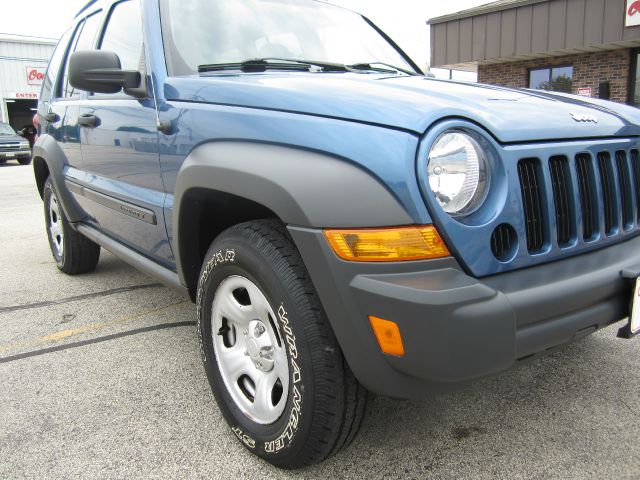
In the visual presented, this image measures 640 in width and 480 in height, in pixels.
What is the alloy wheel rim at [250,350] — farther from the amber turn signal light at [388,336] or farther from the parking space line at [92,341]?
the parking space line at [92,341]

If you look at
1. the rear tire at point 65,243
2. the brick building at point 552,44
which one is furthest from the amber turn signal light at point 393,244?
the brick building at point 552,44

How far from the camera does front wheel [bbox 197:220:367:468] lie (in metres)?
1.61

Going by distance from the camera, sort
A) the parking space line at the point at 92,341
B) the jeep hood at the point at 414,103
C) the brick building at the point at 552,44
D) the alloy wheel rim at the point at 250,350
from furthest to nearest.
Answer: the brick building at the point at 552,44
the parking space line at the point at 92,341
the alloy wheel rim at the point at 250,350
the jeep hood at the point at 414,103

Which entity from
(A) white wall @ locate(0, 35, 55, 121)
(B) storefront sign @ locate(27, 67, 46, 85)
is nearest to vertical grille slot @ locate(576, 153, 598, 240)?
(A) white wall @ locate(0, 35, 55, 121)

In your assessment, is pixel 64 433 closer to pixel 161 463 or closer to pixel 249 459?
pixel 161 463

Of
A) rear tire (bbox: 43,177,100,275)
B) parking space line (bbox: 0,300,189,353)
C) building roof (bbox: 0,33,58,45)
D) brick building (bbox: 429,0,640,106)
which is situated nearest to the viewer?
parking space line (bbox: 0,300,189,353)

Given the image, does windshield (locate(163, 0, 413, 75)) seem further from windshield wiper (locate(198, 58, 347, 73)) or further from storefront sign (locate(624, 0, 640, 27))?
storefront sign (locate(624, 0, 640, 27))

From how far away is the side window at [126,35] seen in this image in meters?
2.65

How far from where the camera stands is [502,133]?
157 centimetres

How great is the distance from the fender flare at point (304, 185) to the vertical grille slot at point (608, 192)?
880mm

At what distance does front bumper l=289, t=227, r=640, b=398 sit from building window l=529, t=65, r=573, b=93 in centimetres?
1296

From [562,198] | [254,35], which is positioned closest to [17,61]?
[254,35]

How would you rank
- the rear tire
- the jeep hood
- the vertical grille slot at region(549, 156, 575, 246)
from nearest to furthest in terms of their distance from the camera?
the jeep hood, the vertical grille slot at region(549, 156, 575, 246), the rear tire

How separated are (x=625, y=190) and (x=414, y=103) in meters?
0.96
